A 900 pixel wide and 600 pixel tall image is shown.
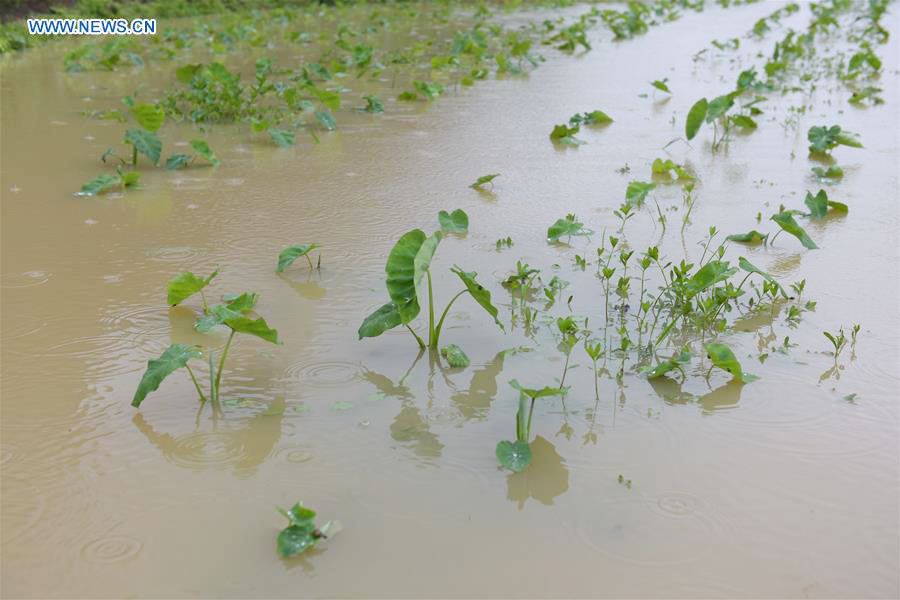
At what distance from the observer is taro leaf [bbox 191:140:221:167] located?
5.04 metres

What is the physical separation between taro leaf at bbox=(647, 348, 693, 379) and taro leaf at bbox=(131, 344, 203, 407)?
1.45m

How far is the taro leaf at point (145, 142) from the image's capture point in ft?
16.4

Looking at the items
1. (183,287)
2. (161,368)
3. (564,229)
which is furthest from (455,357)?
(564,229)

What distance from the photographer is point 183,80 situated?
6.93 metres

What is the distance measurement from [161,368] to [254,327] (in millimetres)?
294

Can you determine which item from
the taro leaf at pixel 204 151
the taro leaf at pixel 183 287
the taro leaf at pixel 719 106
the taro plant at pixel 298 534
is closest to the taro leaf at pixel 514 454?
the taro plant at pixel 298 534

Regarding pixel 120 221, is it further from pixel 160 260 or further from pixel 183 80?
pixel 183 80

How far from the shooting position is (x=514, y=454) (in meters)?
2.33

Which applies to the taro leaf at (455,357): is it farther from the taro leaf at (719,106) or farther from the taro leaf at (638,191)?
the taro leaf at (719,106)

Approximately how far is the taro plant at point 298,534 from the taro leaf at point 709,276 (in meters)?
1.76

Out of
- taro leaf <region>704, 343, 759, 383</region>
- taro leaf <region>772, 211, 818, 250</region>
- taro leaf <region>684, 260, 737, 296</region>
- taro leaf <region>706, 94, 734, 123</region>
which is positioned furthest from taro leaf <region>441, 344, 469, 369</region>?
taro leaf <region>706, 94, 734, 123</region>

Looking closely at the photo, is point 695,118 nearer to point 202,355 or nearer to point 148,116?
point 148,116

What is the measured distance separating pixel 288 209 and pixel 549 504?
2737 mm

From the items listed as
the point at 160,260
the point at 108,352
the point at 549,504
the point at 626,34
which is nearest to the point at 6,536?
the point at 108,352
